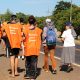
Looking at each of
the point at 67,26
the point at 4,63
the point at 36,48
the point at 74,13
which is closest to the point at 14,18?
the point at 36,48

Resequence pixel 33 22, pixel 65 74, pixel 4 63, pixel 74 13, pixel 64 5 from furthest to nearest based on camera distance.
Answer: pixel 64 5 → pixel 74 13 → pixel 4 63 → pixel 65 74 → pixel 33 22

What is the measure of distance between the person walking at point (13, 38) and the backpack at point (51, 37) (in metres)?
1.08

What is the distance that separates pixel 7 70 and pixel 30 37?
231 cm

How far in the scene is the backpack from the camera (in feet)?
46.7

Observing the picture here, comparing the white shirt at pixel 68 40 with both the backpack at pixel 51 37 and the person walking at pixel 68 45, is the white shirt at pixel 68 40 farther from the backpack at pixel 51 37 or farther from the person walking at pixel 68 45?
the backpack at pixel 51 37

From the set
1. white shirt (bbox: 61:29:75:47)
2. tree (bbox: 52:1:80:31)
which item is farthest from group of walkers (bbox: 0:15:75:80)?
tree (bbox: 52:1:80:31)

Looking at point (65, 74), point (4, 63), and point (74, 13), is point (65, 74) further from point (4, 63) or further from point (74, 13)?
point (74, 13)

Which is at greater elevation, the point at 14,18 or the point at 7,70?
the point at 14,18

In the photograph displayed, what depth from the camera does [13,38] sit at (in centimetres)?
1357

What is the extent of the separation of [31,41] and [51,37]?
139cm

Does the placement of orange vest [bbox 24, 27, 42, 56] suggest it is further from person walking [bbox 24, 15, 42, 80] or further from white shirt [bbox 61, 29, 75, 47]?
white shirt [bbox 61, 29, 75, 47]

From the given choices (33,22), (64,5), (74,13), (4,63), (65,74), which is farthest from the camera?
(64,5)

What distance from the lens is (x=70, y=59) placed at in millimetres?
14914

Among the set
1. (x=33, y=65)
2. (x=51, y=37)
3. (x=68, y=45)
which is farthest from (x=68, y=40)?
(x=33, y=65)
